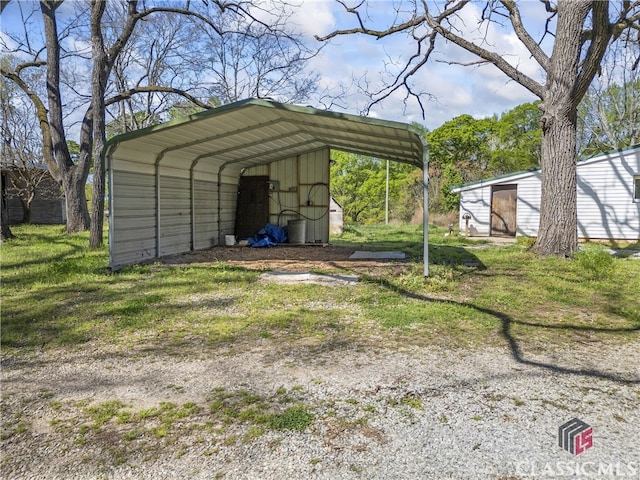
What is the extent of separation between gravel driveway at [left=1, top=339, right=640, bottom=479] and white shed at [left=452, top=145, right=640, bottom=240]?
444 inches

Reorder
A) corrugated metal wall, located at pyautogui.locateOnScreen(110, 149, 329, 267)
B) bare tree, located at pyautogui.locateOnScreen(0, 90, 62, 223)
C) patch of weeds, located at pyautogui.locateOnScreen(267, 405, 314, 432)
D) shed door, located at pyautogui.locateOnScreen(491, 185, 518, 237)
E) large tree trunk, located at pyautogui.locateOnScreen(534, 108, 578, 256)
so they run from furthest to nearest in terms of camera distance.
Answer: bare tree, located at pyautogui.locateOnScreen(0, 90, 62, 223) < shed door, located at pyautogui.locateOnScreen(491, 185, 518, 237) < large tree trunk, located at pyautogui.locateOnScreen(534, 108, 578, 256) < corrugated metal wall, located at pyautogui.locateOnScreen(110, 149, 329, 267) < patch of weeds, located at pyautogui.locateOnScreen(267, 405, 314, 432)

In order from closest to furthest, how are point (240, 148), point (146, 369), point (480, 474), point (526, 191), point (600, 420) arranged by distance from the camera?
point (480, 474), point (600, 420), point (146, 369), point (240, 148), point (526, 191)

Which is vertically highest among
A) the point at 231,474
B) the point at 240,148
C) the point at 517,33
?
the point at 517,33

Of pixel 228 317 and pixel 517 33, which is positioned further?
pixel 517 33

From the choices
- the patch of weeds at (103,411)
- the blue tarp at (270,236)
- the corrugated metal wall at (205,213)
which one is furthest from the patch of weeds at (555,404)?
the blue tarp at (270,236)

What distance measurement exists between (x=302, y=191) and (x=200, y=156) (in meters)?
3.59

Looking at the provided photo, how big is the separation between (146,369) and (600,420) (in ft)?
9.95

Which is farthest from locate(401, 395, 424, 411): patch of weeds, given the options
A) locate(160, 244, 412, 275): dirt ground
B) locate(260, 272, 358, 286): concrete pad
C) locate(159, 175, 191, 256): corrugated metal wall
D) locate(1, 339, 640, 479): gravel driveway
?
locate(159, 175, 191, 256): corrugated metal wall

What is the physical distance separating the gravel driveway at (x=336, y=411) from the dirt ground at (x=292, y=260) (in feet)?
13.6

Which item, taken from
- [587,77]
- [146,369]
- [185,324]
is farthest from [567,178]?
[146,369]

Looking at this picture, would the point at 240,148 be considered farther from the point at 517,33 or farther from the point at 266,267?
the point at 517,33

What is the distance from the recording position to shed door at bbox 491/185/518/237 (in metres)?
15.0

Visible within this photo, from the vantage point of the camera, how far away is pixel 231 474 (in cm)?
197
